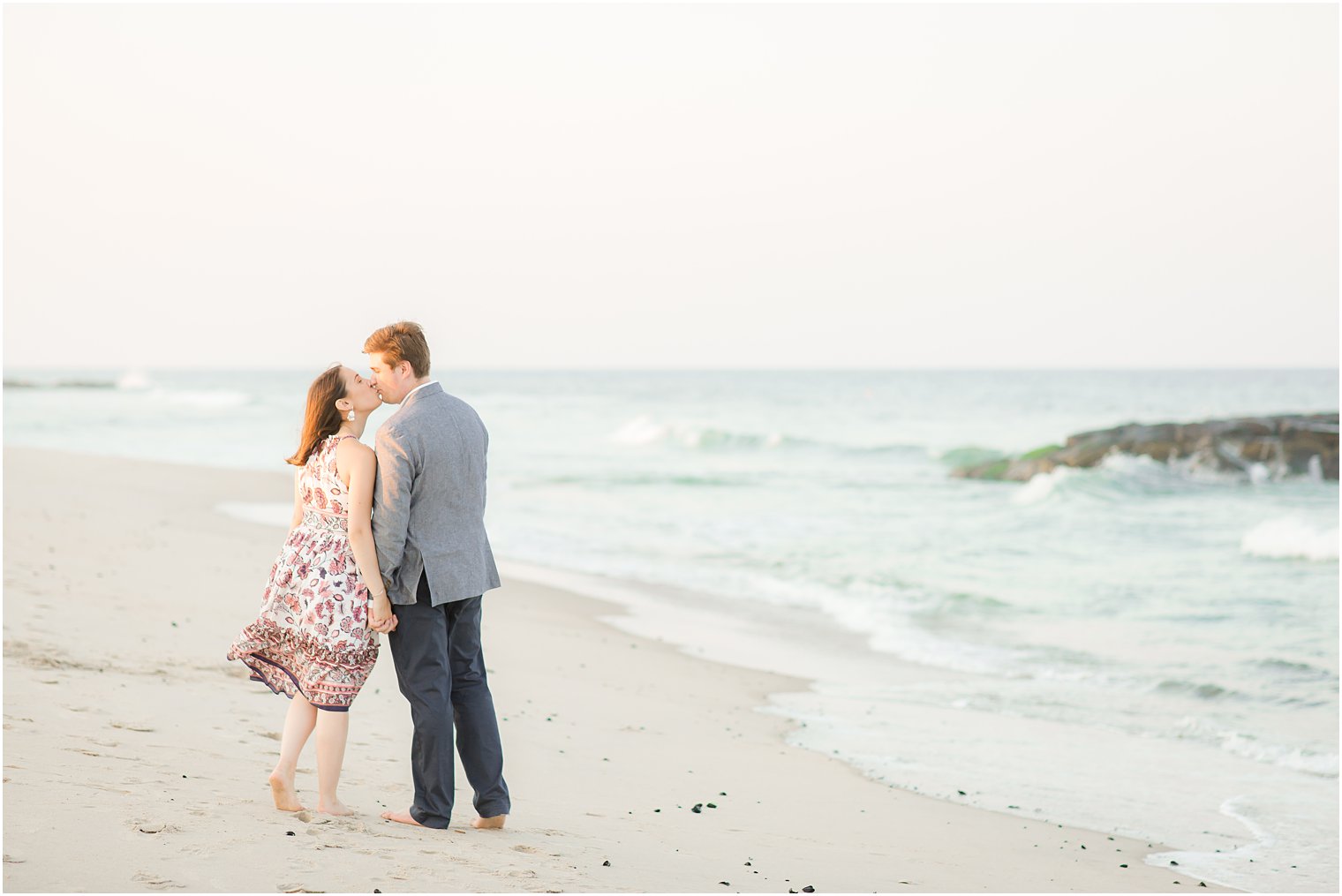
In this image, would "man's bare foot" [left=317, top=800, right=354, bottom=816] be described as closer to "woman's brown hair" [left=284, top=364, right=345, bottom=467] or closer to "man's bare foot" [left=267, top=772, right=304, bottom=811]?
"man's bare foot" [left=267, top=772, right=304, bottom=811]

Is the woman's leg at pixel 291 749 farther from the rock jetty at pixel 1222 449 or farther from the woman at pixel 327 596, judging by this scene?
the rock jetty at pixel 1222 449

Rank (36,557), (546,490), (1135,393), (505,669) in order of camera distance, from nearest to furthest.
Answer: (505,669), (36,557), (546,490), (1135,393)

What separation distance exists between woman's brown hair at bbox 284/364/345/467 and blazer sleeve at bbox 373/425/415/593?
0.18 m

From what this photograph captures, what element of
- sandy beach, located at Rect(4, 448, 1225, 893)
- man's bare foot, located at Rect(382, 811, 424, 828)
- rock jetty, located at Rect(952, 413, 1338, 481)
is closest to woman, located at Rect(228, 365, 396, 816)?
man's bare foot, located at Rect(382, 811, 424, 828)

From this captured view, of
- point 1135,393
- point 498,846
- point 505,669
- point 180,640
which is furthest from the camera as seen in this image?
point 1135,393

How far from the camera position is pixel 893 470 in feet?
96.4

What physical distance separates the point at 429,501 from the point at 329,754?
95cm

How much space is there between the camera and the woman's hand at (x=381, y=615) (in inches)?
154

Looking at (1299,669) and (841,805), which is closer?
(841,805)

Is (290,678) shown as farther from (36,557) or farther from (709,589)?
(709,589)

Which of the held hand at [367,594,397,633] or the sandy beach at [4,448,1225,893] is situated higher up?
the held hand at [367,594,397,633]

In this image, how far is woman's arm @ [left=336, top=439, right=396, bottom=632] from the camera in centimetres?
384

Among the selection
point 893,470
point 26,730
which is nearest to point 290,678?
point 26,730

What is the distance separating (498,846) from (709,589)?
8.35 metres
